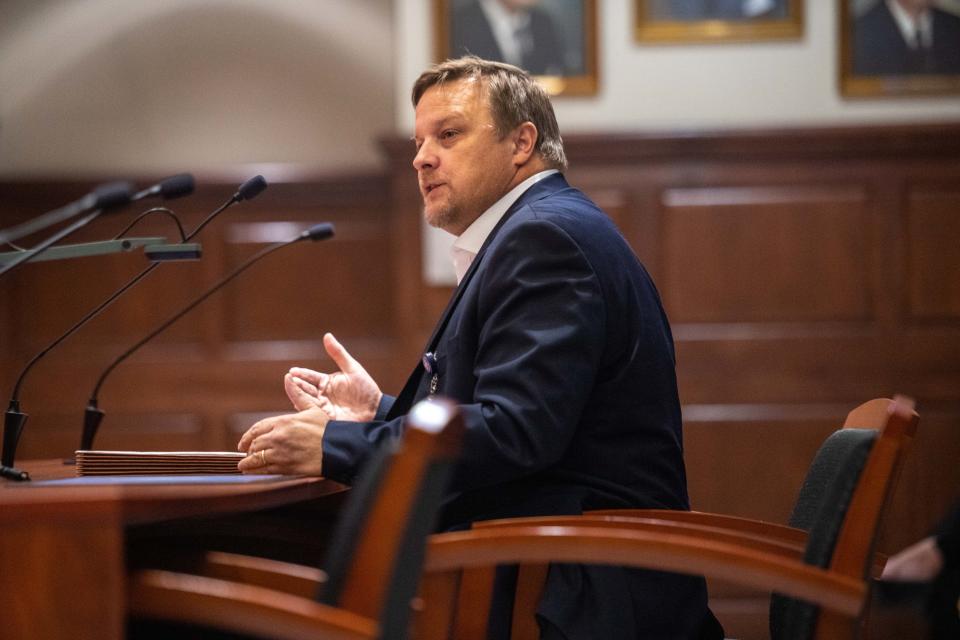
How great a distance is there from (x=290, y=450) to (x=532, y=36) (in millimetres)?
3446

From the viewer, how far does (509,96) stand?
2699mm

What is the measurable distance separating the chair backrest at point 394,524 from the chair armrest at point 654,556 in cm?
23

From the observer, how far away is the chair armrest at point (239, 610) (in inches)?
57.0

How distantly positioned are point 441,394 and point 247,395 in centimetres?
334

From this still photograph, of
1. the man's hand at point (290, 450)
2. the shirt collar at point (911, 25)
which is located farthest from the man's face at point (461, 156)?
the shirt collar at point (911, 25)

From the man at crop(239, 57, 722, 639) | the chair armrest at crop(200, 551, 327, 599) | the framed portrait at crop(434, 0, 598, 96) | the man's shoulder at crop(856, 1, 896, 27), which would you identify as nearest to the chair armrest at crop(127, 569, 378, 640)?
the chair armrest at crop(200, 551, 327, 599)

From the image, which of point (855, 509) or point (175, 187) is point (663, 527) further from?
point (175, 187)

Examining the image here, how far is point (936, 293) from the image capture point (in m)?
5.12

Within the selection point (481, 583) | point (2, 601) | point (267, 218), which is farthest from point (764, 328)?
point (2, 601)

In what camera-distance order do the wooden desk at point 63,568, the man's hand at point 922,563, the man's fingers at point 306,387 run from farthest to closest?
1. the man's hand at point 922,563
2. the man's fingers at point 306,387
3. the wooden desk at point 63,568

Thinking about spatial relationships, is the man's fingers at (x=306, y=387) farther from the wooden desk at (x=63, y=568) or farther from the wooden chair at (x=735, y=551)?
the wooden desk at (x=63, y=568)

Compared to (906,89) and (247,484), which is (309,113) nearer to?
(906,89)

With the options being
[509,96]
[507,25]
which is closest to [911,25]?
[507,25]

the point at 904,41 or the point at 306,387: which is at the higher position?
the point at 904,41
